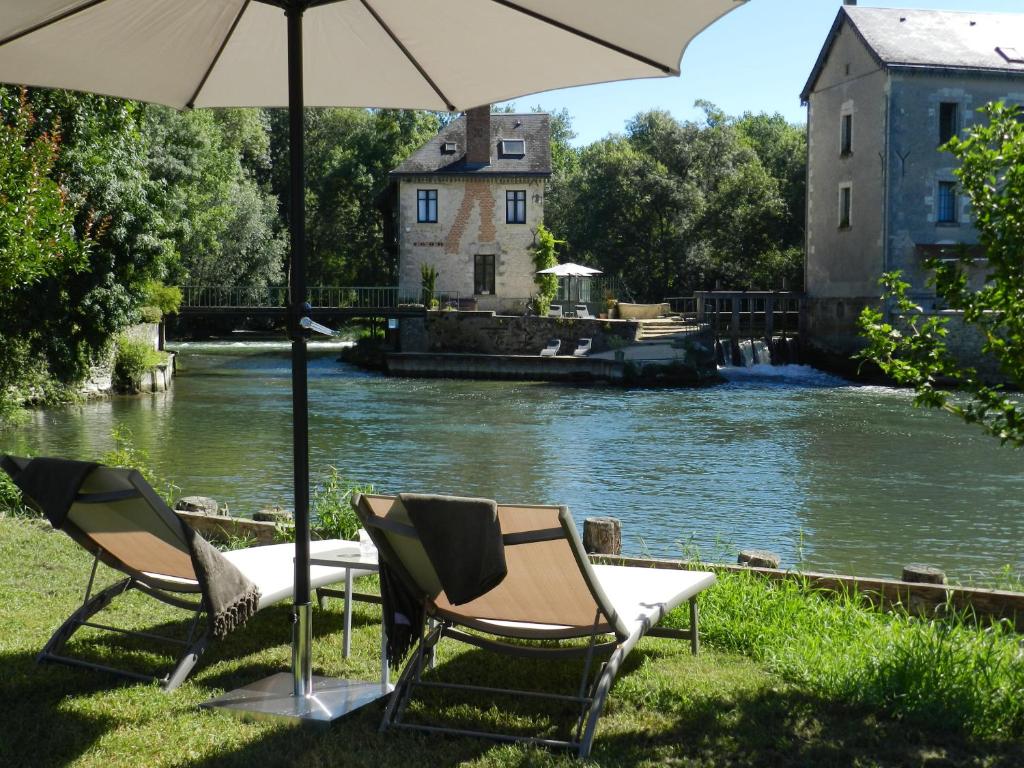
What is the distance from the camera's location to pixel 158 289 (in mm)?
27203

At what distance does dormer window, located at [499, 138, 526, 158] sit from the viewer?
118 feet

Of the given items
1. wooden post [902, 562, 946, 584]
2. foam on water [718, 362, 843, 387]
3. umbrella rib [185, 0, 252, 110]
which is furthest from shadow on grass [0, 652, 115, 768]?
foam on water [718, 362, 843, 387]

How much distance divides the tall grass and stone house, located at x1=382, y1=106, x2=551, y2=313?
102ft

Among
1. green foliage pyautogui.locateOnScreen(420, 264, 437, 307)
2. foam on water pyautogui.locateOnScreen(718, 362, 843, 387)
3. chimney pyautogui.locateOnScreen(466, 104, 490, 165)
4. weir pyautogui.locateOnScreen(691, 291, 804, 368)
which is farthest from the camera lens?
chimney pyautogui.locateOnScreen(466, 104, 490, 165)

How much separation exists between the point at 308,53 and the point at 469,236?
104 feet

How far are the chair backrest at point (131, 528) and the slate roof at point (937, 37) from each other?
1134 inches

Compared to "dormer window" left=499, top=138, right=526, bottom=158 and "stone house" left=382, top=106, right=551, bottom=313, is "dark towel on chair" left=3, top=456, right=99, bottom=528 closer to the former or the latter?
"stone house" left=382, top=106, right=551, bottom=313

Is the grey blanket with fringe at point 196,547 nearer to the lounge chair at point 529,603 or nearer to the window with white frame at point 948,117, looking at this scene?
the lounge chair at point 529,603

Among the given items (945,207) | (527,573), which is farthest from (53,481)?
(945,207)

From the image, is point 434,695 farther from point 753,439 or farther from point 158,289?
point 158,289

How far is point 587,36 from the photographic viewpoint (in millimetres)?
3441

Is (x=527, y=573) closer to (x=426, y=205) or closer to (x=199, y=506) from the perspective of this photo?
(x=199, y=506)

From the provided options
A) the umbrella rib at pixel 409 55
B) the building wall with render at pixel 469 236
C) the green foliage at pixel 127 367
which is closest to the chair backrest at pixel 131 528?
the umbrella rib at pixel 409 55

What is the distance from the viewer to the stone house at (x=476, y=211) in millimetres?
35531
